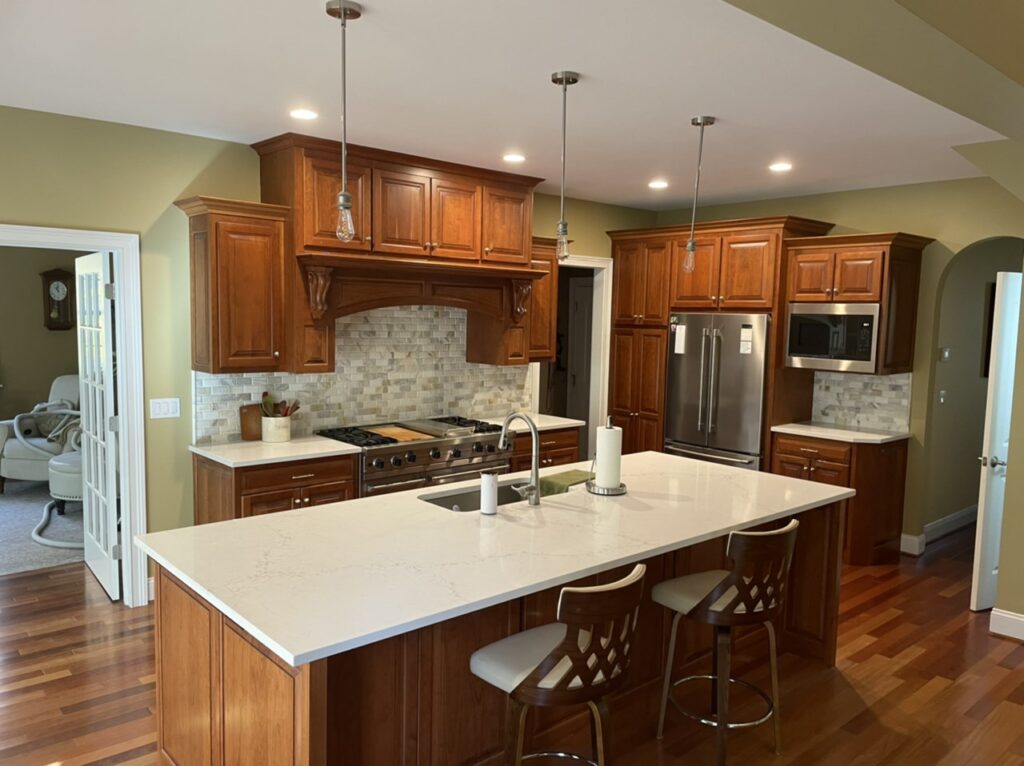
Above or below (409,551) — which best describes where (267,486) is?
below

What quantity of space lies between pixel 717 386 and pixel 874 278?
Result: 1283 mm

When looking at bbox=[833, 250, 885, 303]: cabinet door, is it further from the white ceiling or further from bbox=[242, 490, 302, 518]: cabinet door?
bbox=[242, 490, 302, 518]: cabinet door

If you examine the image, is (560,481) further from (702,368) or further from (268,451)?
(702,368)

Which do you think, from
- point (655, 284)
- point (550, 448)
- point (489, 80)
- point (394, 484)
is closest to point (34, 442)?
point (394, 484)

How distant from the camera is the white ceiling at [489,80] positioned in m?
2.47

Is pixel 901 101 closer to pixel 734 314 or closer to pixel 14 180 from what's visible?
pixel 734 314

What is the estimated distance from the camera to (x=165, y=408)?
4.24 m

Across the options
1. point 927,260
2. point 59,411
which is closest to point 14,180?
point 59,411

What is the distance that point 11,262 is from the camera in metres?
7.61

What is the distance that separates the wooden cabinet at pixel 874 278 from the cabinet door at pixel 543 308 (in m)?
1.67

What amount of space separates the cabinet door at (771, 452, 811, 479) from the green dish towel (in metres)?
2.30

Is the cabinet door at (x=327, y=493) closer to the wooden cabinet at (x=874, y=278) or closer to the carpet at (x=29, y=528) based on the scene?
the carpet at (x=29, y=528)

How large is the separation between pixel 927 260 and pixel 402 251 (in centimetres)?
353

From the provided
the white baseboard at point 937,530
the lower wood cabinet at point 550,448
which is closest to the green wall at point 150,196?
the lower wood cabinet at point 550,448
